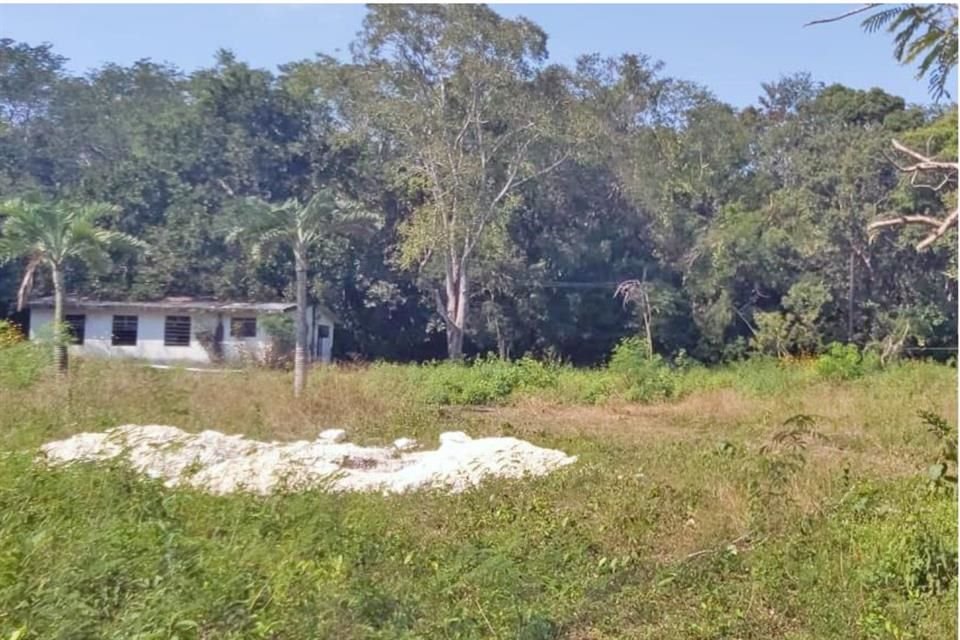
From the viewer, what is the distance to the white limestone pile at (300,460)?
18.7 ft

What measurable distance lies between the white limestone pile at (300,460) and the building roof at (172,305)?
1048cm

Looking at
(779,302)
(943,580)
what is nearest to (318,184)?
(779,302)

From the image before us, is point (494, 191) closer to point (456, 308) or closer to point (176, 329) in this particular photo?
point (456, 308)

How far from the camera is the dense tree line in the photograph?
20.1m

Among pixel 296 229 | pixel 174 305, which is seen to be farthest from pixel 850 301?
pixel 174 305

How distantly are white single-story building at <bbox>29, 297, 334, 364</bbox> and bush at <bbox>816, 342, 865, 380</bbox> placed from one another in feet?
31.4

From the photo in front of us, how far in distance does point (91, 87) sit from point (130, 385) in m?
15.0

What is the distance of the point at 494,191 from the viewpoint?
2122 cm

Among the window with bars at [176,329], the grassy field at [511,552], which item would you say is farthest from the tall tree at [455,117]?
the grassy field at [511,552]

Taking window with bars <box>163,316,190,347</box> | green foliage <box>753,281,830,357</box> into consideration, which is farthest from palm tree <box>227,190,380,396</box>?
green foliage <box>753,281,830,357</box>

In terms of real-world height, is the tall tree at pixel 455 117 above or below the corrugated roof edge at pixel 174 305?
above

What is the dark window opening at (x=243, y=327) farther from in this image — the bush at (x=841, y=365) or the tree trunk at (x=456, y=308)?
the bush at (x=841, y=365)

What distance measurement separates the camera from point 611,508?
17.9ft

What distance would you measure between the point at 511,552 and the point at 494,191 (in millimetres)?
17100
